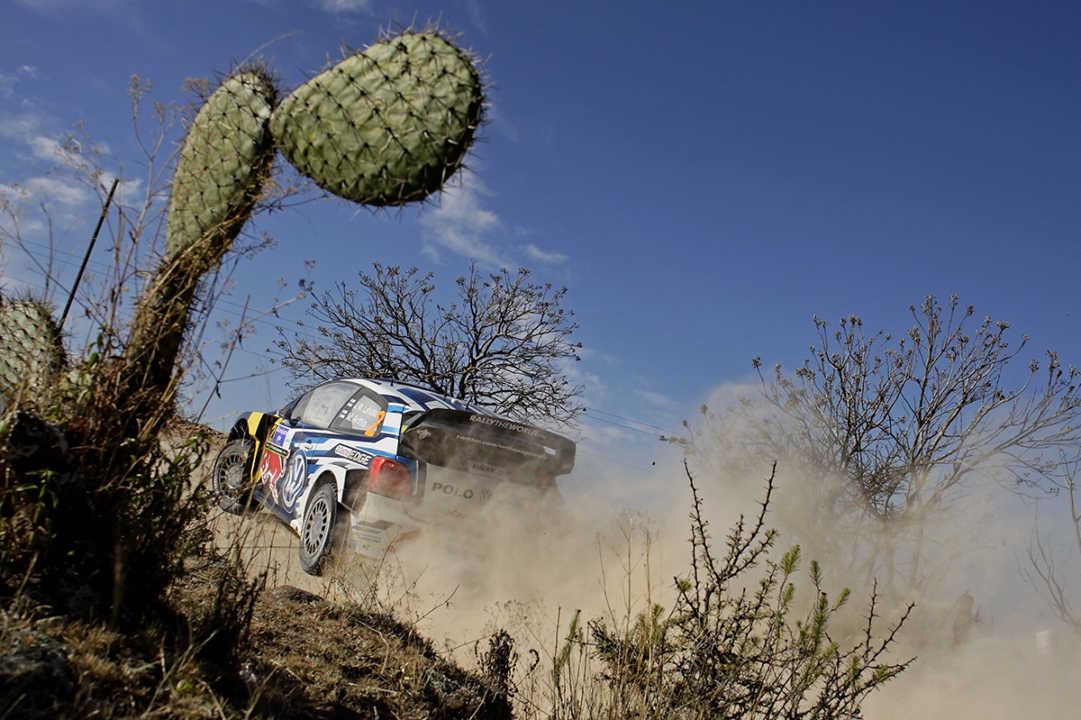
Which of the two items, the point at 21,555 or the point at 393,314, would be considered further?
the point at 393,314

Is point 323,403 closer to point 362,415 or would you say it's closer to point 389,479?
point 362,415

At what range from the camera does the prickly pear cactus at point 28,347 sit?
2.62 meters

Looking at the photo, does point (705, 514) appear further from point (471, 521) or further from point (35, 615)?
point (35, 615)

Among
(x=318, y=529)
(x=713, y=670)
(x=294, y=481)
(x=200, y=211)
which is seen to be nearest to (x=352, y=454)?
(x=318, y=529)

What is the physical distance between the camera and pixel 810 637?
10.2 feet

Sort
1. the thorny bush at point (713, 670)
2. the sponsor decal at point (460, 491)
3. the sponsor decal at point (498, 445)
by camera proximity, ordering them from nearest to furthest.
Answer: the thorny bush at point (713, 670) < the sponsor decal at point (460, 491) < the sponsor decal at point (498, 445)

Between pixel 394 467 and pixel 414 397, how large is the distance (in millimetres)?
791

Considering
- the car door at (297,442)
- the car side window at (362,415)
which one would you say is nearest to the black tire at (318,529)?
the car door at (297,442)

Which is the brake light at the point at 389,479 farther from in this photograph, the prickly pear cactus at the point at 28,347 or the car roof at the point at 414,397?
the prickly pear cactus at the point at 28,347

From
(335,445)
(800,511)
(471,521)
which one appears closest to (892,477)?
(800,511)

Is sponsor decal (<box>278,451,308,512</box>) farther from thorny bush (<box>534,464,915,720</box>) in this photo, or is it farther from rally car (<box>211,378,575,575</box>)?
thorny bush (<box>534,464,915,720</box>)

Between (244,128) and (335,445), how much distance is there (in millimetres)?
3891

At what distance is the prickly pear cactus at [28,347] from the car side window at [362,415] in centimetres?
285

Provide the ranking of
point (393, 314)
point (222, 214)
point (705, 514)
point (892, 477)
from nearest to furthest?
1. point (222, 214)
2. point (892, 477)
3. point (705, 514)
4. point (393, 314)
